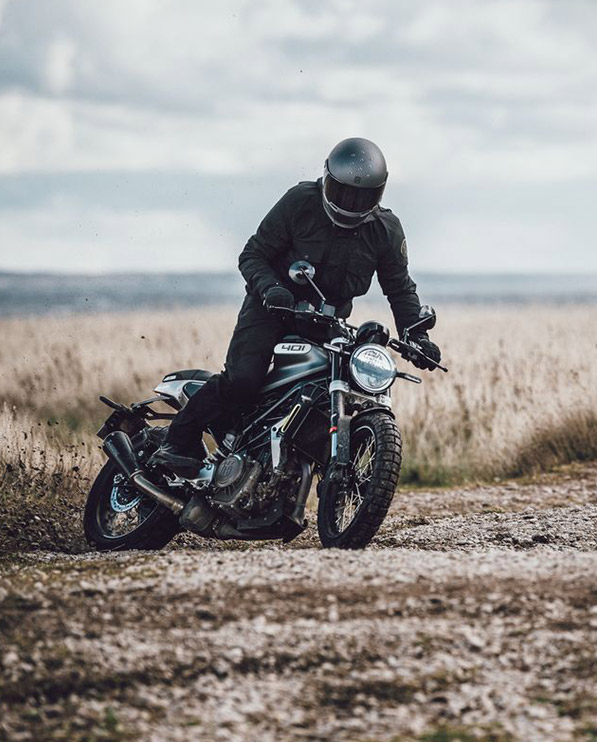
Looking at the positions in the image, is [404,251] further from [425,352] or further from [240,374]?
[240,374]

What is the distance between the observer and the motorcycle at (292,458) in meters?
6.55

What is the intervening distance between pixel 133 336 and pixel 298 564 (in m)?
22.1

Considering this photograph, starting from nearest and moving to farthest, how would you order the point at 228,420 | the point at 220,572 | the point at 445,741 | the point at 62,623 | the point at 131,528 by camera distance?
the point at 445,741 → the point at 62,623 → the point at 220,572 → the point at 228,420 → the point at 131,528

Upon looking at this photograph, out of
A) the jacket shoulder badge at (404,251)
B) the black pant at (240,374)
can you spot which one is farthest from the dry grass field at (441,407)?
the jacket shoulder badge at (404,251)

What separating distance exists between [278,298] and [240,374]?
1.82 ft

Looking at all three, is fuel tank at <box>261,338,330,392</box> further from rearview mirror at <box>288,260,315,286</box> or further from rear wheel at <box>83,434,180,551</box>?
→ rear wheel at <box>83,434,180,551</box>

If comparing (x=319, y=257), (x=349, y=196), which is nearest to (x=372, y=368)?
(x=319, y=257)

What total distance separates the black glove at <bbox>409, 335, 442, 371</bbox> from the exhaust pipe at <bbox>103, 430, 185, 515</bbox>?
1628 mm

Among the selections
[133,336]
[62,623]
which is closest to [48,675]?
[62,623]

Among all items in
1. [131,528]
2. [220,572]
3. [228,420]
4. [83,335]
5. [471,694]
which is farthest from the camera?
[83,335]

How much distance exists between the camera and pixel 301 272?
6.76 metres

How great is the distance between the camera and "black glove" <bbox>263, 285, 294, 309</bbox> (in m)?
6.79

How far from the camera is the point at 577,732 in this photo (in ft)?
12.9

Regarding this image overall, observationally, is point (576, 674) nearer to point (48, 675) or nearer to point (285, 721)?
point (285, 721)
